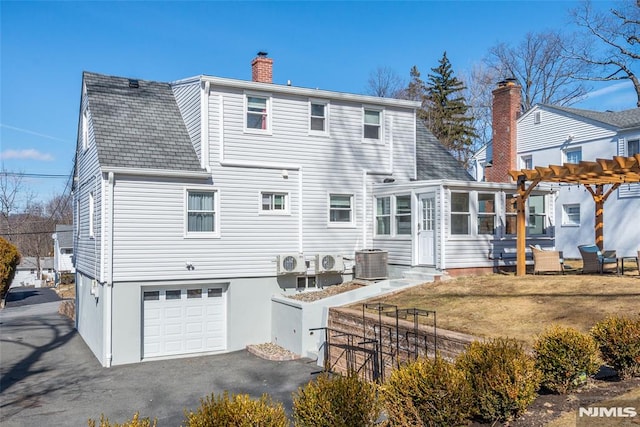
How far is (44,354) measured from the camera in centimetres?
1568

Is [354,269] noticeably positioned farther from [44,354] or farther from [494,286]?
[44,354]

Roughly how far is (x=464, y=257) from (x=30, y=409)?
11430mm

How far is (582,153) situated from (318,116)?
14231 mm

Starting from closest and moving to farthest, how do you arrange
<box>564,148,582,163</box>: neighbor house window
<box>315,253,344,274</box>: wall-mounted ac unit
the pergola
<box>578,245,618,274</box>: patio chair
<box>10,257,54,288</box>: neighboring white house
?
the pergola, <box>578,245,618,274</box>: patio chair, <box>315,253,344,274</box>: wall-mounted ac unit, <box>564,148,582,163</box>: neighbor house window, <box>10,257,54,288</box>: neighboring white house

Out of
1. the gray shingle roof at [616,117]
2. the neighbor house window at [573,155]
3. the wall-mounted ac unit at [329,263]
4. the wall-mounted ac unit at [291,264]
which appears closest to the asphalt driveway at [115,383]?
the wall-mounted ac unit at [291,264]

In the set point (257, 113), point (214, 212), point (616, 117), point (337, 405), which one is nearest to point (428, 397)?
point (337, 405)

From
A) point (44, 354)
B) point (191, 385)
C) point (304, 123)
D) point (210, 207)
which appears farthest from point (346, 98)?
point (44, 354)

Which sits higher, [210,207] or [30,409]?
[210,207]

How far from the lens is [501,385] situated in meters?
5.97

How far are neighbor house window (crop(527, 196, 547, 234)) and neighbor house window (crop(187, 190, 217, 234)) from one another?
9.97 meters

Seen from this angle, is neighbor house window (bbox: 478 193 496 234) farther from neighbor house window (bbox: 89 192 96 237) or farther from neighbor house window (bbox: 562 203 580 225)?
neighbor house window (bbox: 89 192 96 237)

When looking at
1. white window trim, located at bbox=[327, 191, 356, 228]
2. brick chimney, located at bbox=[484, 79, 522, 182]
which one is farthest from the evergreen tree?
white window trim, located at bbox=[327, 191, 356, 228]

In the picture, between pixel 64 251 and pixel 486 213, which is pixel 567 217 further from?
pixel 64 251

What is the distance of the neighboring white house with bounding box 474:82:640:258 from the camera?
2262 centimetres
